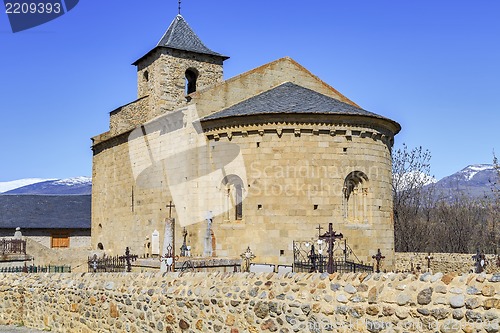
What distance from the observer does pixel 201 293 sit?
850cm

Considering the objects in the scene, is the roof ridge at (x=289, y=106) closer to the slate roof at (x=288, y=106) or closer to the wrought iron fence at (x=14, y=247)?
the slate roof at (x=288, y=106)

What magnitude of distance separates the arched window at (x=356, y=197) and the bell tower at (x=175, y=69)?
27.0 feet

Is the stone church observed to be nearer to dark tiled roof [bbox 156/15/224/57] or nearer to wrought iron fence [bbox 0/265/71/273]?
wrought iron fence [bbox 0/265/71/273]

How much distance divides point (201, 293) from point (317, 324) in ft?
7.24

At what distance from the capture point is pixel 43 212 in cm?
4000

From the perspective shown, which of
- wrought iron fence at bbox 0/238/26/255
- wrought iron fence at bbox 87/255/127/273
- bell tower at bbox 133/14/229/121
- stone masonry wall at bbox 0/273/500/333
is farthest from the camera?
wrought iron fence at bbox 0/238/26/255

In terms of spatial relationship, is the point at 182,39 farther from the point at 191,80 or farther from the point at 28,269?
the point at 28,269

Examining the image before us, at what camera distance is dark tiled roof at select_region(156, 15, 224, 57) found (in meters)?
24.9

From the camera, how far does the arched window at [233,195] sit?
19.1 metres

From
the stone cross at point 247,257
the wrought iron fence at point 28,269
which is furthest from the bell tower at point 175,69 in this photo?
the stone cross at point 247,257

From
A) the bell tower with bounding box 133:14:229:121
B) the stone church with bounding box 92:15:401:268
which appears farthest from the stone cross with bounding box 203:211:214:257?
the bell tower with bounding box 133:14:229:121

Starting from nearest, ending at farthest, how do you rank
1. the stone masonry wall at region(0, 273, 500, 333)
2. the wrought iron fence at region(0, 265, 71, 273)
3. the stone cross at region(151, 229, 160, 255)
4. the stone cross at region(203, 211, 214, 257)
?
1. the stone masonry wall at region(0, 273, 500, 333)
2. the wrought iron fence at region(0, 265, 71, 273)
3. the stone cross at region(203, 211, 214, 257)
4. the stone cross at region(151, 229, 160, 255)

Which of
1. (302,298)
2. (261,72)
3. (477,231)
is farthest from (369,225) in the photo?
(477,231)

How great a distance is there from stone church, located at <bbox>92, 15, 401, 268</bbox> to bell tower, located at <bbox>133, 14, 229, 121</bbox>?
1794 millimetres
